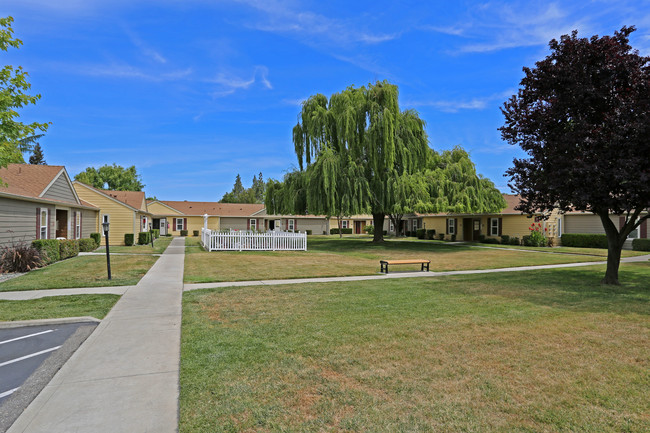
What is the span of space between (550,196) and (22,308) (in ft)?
42.3

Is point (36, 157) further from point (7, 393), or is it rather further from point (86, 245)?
point (7, 393)

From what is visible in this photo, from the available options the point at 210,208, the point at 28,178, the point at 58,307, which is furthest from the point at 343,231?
the point at 58,307

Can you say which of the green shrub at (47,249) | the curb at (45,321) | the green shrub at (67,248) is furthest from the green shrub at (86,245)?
the curb at (45,321)

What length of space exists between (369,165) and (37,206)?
1708cm

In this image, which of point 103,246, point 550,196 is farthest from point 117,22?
point 103,246

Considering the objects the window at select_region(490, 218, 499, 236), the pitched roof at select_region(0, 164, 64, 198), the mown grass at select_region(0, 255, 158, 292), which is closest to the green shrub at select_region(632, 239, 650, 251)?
the window at select_region(490, 218, 499, 236)

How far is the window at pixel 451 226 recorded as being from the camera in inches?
1432

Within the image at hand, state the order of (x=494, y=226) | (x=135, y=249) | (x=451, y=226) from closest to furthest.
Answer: (x=135, y=249)
(x=494, y=226)
(x=451, y=226)

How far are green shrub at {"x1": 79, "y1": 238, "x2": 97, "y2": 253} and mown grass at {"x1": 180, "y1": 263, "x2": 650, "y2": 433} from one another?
1616 cm

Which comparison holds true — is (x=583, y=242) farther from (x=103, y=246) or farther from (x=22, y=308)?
(x=103, y=246)

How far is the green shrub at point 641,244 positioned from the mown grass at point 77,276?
27734 millimetres

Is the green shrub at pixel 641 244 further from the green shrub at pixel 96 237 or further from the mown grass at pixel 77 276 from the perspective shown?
the green shrub at pixel 96 237

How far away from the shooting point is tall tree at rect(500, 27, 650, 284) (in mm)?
8414

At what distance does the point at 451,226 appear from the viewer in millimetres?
36781
